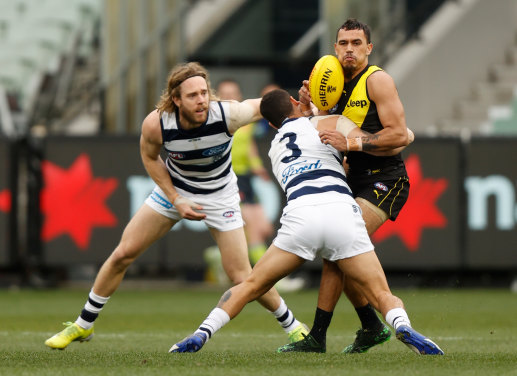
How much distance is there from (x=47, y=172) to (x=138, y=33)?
4.41 m

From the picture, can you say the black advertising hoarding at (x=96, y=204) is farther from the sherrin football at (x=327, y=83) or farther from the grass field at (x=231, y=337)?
the sherrin football at (x=327, y=83)

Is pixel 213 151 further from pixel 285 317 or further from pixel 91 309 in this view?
pixel 91 309

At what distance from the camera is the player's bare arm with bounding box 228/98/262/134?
328 inches

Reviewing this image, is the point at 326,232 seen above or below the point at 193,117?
below

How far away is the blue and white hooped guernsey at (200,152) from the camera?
27.3ft

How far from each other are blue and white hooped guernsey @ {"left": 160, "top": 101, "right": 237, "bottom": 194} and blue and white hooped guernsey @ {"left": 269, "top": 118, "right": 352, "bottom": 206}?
639mm

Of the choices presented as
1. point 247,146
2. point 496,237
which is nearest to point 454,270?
point 496,237

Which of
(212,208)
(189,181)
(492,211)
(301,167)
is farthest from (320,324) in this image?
(492,211)

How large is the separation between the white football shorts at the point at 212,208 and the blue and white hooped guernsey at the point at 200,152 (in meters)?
0.06

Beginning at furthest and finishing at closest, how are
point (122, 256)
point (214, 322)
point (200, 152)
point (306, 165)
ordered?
point (122, 256), point (200, 152), point (306, 165), point (214, 322)

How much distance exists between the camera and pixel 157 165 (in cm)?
847

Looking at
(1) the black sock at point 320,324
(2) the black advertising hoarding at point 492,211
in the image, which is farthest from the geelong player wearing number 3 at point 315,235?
(2) the black advertising hoarding at point 492,211

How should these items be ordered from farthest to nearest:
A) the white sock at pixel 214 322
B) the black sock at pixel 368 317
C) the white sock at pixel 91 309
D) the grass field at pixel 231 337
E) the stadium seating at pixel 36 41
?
the stadium seating at pixel 36 41 → the white sock at pixel 91 309 → the black sock at pixel 368 317 → the white sock at pixel 214 322 → the grass field at pixel 231 337

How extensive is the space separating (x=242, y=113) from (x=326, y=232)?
1319mm
